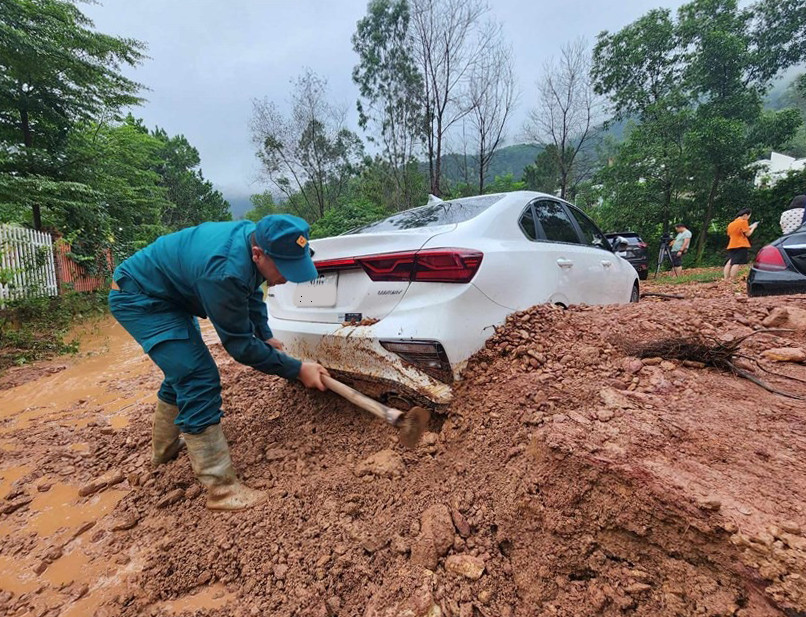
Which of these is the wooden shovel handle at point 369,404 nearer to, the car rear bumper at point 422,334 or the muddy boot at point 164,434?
the car rear bumper at point 422,334

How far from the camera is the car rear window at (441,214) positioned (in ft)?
7.91

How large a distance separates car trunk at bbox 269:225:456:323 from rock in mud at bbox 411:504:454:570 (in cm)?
96

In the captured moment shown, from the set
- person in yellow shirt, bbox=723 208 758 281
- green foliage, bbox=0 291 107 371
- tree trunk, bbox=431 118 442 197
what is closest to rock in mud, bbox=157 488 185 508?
green foliage, bbox=0 291 107 371

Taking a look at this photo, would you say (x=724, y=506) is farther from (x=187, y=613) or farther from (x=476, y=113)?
(x=476, y=113)

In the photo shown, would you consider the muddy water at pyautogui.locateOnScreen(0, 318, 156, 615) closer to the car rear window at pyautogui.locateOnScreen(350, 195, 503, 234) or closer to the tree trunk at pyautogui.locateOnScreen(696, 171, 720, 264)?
the car rear window at pyautogui.locateOnScreen(350, 195, 503, 234)

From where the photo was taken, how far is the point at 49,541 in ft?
5.97

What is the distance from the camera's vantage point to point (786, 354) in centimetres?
213

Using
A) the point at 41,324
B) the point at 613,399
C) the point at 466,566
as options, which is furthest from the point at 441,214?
the point at 41,324

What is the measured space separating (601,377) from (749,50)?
20268 mm

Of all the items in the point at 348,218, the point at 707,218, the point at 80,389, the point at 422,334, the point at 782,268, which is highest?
the point at 348,218

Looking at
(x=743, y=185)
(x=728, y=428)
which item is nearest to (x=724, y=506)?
(x=728, y=428)

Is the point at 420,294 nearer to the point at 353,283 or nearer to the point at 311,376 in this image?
the point at 353,283

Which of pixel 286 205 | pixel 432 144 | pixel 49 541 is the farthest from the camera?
pixel 286 205

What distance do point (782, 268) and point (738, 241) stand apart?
17.8ft
